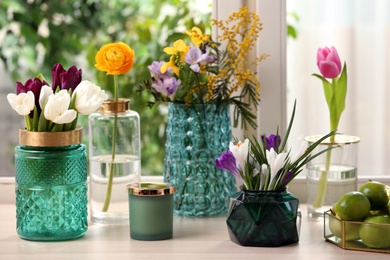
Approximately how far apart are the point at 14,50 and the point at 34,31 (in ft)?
0.36

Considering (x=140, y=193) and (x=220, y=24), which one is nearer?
(x=140, y=193)

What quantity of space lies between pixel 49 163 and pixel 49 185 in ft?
0.16

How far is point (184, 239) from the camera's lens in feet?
6.54

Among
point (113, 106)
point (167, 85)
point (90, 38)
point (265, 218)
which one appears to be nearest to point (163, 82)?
point (167, 85)

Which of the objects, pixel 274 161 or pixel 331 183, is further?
pixel 331 183

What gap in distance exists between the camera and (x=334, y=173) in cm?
217

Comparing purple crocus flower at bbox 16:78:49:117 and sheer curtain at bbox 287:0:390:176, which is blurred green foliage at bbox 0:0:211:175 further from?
purple crocus flower at bbox 16:78:49:117

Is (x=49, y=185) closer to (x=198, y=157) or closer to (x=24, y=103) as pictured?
(x=24, y=103)

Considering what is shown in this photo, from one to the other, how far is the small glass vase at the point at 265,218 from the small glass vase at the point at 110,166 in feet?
1.12

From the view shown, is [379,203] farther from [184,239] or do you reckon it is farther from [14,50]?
[14,50]

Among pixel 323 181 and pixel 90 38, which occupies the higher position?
pixel 90 38

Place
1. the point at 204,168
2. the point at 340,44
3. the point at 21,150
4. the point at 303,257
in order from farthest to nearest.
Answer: the point at 340,44
the point at 204,168
the point at 21,150
the point at 303,257

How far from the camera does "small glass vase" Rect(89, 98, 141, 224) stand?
7.09ft

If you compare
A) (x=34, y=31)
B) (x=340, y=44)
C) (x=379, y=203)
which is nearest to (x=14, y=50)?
(x=34, y=31)
